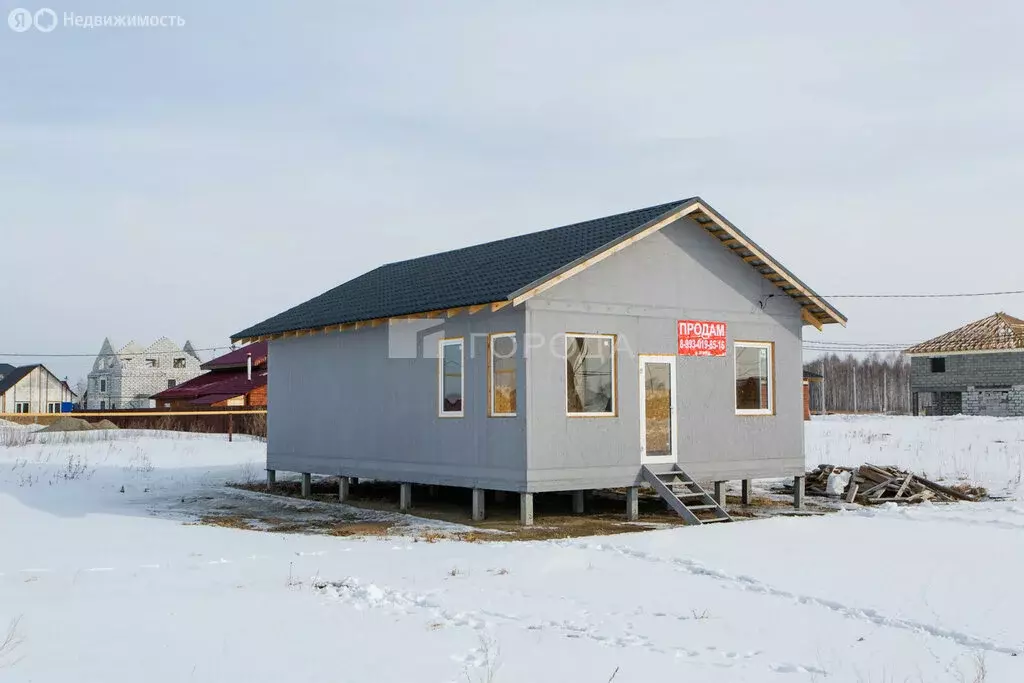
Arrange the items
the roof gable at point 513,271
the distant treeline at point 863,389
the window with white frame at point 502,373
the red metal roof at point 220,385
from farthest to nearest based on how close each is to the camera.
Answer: the distant treeline at point 863,389, the red metal roof at point 220,385, the window with white frame at point 502,373, the roof gable at point 513,271

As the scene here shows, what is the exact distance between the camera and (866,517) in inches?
658

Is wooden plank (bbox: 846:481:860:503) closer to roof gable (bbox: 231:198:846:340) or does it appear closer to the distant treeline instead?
roof gable (bbox: 231:198:846:340)

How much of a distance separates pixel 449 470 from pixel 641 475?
3337 mm

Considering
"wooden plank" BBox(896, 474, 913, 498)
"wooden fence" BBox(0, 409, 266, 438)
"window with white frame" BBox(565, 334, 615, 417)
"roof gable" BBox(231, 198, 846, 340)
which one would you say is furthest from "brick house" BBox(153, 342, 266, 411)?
"wooden plank" BBox(896, 474, 913, 498)

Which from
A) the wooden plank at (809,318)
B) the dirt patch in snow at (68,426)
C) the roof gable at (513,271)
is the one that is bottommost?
the dirt patch in snow at (68,426)

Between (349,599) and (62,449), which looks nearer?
(349,599)

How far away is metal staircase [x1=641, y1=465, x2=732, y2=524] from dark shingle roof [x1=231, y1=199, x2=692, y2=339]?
4032mm

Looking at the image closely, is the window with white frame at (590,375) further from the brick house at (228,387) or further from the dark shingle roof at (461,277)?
the brick house at (228,387)

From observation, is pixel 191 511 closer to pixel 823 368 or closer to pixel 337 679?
pixel 337 679

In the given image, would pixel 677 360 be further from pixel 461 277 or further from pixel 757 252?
pixel 461 277

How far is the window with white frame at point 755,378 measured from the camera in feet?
62.3

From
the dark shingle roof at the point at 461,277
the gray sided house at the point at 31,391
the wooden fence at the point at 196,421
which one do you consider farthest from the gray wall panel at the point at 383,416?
the gray sided house at the point at 31,391

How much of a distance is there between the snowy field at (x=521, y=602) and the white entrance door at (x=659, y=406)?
227cm

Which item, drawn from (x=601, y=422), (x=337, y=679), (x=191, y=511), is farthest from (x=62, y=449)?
(x=337, y=679)
